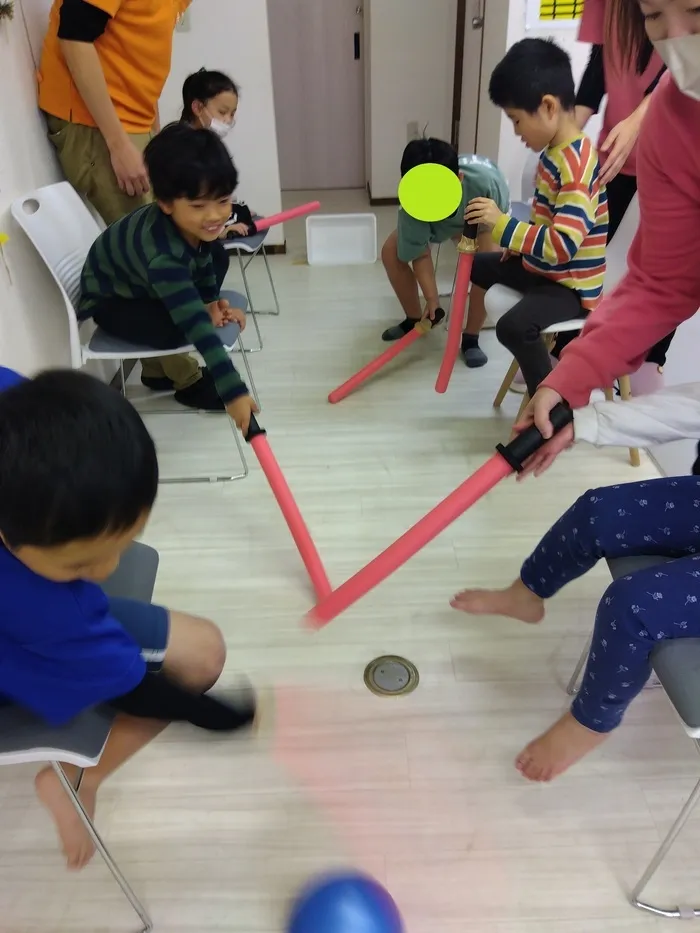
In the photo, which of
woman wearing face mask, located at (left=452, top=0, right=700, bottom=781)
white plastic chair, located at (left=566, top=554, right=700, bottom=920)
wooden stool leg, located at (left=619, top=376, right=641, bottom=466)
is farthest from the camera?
wooden stool leg, located at (left=619, top=376, right=641, bottom=466)

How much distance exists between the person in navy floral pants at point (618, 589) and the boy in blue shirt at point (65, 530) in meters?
0.64

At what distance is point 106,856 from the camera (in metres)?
0.92

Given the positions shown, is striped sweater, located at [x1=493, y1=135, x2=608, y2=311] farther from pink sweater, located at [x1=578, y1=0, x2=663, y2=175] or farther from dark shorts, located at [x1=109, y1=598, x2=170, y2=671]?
dark shorts, located at [x1=109, y1=598, x2=170, y2=671]

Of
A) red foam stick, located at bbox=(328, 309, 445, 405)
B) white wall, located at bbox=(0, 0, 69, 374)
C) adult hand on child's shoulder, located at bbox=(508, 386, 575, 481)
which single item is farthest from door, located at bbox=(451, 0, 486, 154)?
adult hand on child's shoulder, located at bbox=(508, 386, 575, 481)

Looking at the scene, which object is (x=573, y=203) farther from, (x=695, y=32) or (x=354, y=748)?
(x=354, y=748)

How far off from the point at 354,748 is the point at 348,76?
4.55 m

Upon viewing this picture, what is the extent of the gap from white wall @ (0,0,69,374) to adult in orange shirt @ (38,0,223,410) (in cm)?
7

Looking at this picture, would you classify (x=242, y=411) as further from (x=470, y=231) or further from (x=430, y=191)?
(x=430, y=191)

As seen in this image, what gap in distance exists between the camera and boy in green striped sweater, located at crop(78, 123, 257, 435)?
62.9 inches

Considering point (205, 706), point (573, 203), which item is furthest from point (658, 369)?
point (205, 706)

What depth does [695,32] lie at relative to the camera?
83 centimetres

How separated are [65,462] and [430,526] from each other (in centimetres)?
71

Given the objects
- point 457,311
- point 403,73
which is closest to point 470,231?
point 457,311

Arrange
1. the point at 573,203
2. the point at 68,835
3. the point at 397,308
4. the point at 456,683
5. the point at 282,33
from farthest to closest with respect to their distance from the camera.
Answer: the point at 282,33 < the point at 397,308 < the point at 573,203 < the point at 456,683 < the point at 68,835
